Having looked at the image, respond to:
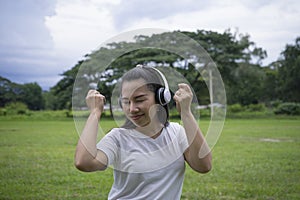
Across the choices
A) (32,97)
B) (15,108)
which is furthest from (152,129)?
(32,97)

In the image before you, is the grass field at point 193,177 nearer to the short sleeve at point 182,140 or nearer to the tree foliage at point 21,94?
the short sleeve at point 182,140

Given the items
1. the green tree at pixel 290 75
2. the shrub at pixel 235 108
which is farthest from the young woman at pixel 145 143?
the green tree at pixel 290 75

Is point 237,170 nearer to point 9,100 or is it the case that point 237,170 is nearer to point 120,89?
point 120,89

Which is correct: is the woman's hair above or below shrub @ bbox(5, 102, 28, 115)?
above

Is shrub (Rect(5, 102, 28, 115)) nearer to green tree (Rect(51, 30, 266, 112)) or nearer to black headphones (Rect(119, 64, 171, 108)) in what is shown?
green tree (Rect(51, 30, 266, 112))

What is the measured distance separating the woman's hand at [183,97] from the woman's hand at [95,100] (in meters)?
0.30

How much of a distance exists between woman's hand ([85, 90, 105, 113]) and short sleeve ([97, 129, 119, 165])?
0.13m

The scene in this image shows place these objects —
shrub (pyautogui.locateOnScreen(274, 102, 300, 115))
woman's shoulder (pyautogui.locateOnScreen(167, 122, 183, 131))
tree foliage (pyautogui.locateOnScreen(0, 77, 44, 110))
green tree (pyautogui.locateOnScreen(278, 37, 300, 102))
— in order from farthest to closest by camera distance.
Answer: green tree (pyautogui.locateOnScreen(278, 37, 300, 102)) < shrub (pyautogui.locateOnScreen(274, 102, 300, 115)) < tree foliage (pyautogui.locateOnScreen(0, 77, 44, 110)) < woman's shoulder (pyautogui.locateOnScreen(167, 122, 183, 131))

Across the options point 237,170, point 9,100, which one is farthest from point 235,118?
point 237,170

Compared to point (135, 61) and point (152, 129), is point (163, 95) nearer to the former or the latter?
point (152, 129)

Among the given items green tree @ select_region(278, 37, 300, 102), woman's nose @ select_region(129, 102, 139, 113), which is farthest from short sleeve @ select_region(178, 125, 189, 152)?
green tree @ select_region(278, 37, 300, 102)

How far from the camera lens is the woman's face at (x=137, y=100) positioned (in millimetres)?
1565

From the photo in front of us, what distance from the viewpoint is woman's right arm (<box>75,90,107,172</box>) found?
1.58 metres

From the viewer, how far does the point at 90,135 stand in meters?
1.58
